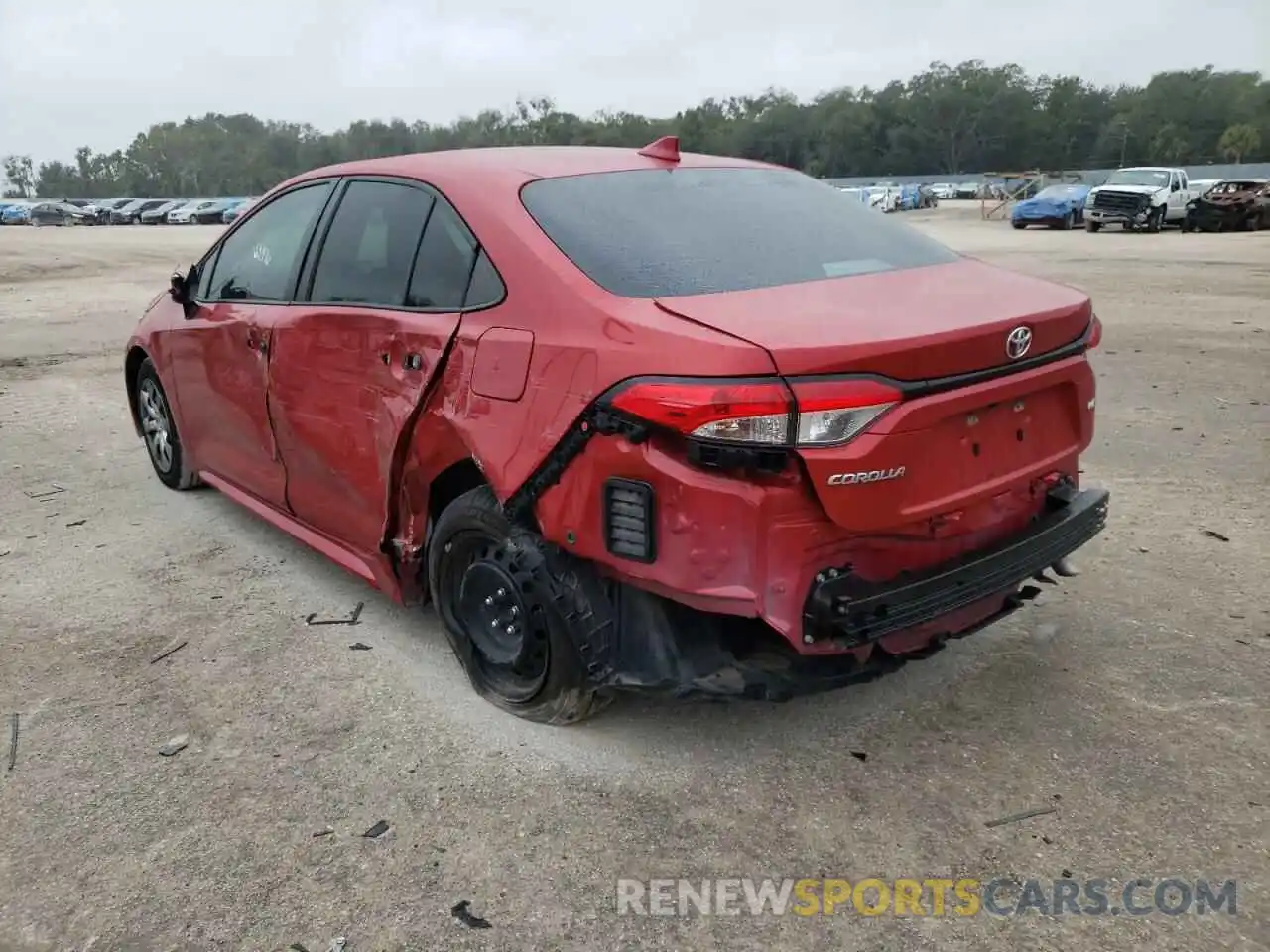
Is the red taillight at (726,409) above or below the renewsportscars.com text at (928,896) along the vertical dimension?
above

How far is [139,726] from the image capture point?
326 centimetres

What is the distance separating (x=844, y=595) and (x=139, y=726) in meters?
2.31

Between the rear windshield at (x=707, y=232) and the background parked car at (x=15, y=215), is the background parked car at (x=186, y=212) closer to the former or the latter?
the background parked car at (x=15, y=215)

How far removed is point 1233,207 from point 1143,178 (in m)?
2.76

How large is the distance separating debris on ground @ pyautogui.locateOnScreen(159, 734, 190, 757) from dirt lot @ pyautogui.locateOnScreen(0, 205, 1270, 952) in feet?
0.09

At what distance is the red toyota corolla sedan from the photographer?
2461 millimetres

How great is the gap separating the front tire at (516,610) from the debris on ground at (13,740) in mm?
1349

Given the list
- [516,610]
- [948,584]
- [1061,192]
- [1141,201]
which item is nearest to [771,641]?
[948,584]

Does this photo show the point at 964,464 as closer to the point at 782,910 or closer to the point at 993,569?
the point at 993,569

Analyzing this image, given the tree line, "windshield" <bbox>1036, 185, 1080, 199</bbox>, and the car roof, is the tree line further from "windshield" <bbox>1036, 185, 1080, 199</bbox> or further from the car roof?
the car roof

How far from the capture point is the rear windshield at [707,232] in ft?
9.50

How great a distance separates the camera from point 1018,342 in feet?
9.08

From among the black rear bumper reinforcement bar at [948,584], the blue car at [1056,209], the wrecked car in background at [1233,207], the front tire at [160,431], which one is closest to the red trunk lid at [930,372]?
the black rear bumper reinforcement bar at [948,584]

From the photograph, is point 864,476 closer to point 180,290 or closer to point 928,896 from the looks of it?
point 928,896
